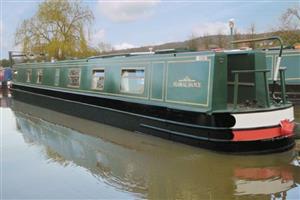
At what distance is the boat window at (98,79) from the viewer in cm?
951

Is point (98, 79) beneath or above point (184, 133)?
above

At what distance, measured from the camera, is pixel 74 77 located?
11.0 m

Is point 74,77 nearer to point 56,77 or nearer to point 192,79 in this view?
point 56,77

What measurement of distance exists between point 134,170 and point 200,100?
63.8 inches

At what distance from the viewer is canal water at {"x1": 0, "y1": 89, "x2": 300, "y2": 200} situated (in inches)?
185

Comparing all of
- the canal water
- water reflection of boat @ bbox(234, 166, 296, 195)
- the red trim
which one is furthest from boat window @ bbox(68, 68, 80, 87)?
water reflection of boat @ bbox(234, 166, 296, 195)

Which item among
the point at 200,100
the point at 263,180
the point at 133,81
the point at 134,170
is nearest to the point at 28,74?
the point at 133,81

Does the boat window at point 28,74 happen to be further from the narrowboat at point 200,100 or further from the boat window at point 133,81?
the boat window at point 133,81

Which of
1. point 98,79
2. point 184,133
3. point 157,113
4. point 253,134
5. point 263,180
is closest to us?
point 263,180

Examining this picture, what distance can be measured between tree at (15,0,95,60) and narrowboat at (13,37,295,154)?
14.2 metres

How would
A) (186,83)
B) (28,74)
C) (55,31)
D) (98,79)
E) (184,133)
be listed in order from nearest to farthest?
(184,133) → (186,83) → (98,79) → (28,74) → (55,31)

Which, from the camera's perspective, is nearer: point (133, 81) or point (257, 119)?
point (257, 119)

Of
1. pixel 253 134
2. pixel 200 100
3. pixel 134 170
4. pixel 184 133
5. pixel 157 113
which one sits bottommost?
pixel 134 170

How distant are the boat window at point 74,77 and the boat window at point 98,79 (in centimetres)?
94
